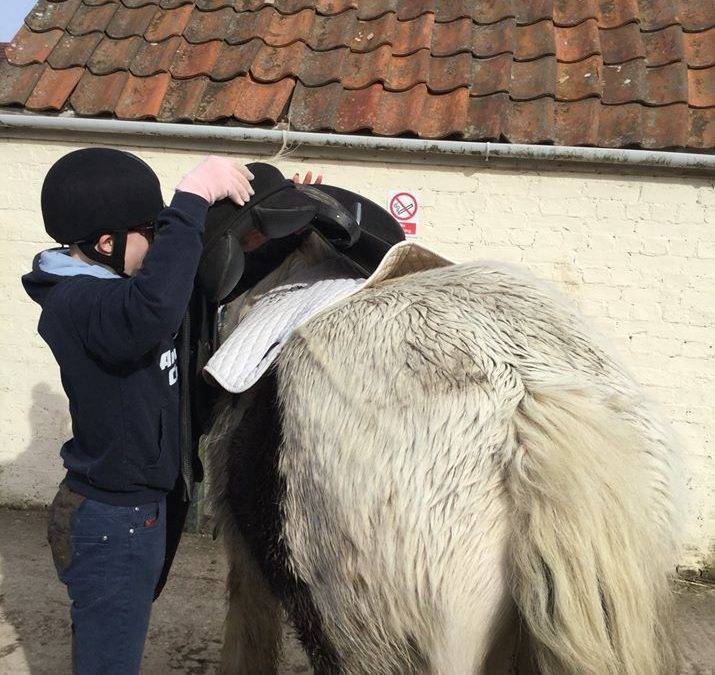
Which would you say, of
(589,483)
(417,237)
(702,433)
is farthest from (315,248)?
(702,433)

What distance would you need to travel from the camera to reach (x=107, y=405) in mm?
1772

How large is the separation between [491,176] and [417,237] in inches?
20.7

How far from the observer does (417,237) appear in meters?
4.16

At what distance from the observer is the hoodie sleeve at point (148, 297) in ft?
5.21

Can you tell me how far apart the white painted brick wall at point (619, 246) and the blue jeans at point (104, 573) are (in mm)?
2690

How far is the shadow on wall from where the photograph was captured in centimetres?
305

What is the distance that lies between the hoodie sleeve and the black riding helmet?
0.16m

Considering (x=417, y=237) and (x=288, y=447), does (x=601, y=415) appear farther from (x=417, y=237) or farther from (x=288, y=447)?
(x=417, y=237)

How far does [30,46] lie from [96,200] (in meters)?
3.46

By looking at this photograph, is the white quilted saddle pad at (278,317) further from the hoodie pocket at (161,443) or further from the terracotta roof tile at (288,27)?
the terracotta roof tile at (288,27)

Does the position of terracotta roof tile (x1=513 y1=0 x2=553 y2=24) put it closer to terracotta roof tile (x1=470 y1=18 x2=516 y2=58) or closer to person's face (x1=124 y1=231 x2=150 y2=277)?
terracotta roof tile (x1=470 y1=18 x2=516 y2=58)

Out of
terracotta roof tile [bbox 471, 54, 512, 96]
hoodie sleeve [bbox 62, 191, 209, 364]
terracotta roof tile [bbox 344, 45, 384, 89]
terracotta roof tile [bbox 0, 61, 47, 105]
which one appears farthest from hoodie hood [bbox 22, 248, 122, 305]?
terracotta roof tile [bbox 0, 61, 47, 105]

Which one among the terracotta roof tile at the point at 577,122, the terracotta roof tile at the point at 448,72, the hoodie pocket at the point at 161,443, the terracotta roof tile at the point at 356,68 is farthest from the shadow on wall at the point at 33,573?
the terracotta roof tile at the point at 577,122

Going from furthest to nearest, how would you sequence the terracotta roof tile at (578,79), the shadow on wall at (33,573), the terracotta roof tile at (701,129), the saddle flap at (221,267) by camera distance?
the terracotta roof tile at (578,79) < the terracotta roof tile at (701,129) < the shadow on wall at (33,573) < the saddle flap at (221,267)
